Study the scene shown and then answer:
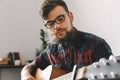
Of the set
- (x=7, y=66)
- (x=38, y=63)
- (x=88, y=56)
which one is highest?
(x=88, y=56)

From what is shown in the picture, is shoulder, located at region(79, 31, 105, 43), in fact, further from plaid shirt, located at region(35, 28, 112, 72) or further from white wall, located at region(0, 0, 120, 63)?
white wall, located at region(0, 0, 120, 63)

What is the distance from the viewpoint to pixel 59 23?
100 centimetres

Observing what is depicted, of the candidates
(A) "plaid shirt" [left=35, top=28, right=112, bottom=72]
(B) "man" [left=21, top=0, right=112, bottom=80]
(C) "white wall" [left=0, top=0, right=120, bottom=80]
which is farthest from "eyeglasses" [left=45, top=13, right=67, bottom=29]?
(C) "white wall" [left=0, top=0, right=120, bottom=80]

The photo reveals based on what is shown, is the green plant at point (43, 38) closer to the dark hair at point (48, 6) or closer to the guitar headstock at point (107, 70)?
the dark hair at point (48, 6)

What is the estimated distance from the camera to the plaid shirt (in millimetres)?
1054

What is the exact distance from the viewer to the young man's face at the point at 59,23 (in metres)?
1.00

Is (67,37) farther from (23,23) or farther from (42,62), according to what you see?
(23,23)

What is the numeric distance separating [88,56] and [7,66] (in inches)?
75.4

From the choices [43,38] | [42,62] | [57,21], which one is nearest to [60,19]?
[57,21]

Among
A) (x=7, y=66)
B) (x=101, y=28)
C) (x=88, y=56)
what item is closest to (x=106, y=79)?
(x=88, y=56)

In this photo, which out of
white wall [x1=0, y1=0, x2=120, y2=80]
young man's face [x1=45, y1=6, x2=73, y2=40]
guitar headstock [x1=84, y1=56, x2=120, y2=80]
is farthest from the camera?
white wall [x1=0, y1=0, x2=120, y2=80]

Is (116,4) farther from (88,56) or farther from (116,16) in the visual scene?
(88,56)

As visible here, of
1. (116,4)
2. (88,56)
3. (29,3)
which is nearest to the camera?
(88,56)

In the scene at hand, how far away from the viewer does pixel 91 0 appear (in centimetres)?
238
